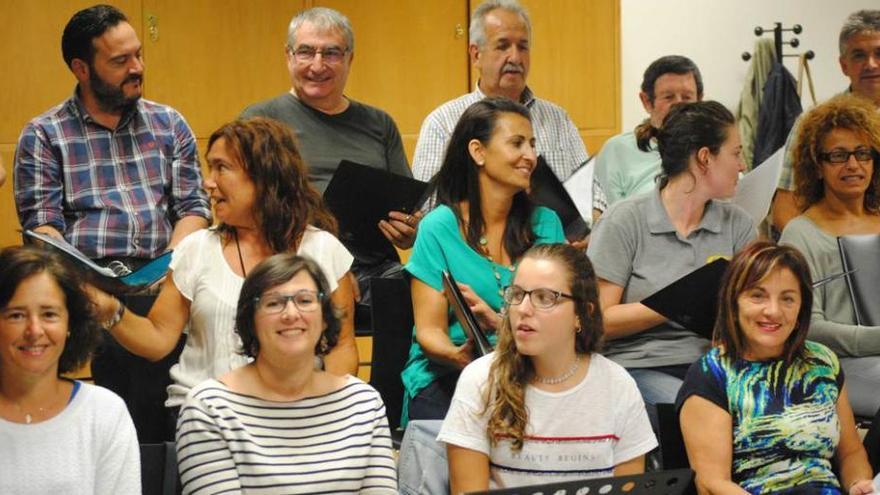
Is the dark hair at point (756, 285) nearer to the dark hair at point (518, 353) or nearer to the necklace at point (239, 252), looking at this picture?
the dark hair at point (518, 353)

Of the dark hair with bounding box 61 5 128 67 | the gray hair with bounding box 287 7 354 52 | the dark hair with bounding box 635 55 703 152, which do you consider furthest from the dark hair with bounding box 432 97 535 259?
the dark hair with bounding box 635 55 703 152

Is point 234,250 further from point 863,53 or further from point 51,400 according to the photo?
point 863,53

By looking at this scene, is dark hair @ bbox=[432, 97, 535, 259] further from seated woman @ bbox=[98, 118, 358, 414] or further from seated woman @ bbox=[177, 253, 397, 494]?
seated woman @ bbox=[177, 253, 397, 494]

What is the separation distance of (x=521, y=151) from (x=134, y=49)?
121cm

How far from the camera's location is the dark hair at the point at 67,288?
8.20 ft

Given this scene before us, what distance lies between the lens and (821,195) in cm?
374

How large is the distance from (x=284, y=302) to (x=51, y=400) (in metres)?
0.49

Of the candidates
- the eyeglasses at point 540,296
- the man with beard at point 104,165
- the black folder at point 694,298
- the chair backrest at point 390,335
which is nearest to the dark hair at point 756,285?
the black folder at point 694,298

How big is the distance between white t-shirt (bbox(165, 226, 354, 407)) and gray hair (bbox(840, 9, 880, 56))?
7.65ft

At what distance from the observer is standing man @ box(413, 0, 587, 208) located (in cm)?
440

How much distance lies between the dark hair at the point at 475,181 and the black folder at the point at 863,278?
2.86ft

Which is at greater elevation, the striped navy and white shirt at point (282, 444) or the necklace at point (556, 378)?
the necklace at point (556, 378)

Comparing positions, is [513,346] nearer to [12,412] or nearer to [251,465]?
Result: [251,465]

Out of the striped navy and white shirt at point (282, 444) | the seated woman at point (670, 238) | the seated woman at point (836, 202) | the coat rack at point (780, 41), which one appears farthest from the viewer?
the coat rack at point (780, 41)
